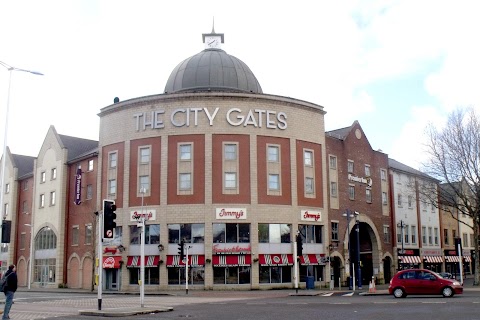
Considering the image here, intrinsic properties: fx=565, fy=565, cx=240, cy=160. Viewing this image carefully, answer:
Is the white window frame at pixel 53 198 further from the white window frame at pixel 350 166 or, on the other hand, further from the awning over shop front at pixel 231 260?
the white window frame at pixel 350 166

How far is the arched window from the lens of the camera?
60525 millimetres

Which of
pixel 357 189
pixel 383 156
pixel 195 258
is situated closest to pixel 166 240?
pixel 195 258

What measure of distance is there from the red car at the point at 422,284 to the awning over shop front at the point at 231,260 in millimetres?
16652

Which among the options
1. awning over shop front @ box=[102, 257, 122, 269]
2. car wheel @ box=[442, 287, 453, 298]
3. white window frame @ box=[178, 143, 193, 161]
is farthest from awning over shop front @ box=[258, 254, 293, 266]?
car wheel @ box=[442, 287, 453, 298]

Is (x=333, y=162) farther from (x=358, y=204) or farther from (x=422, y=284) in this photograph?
(x=422, y=284)

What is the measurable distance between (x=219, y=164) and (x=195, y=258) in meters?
8.47

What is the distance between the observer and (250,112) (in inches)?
2015

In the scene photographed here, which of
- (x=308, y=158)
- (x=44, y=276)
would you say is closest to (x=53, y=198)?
(x=44, y=276)

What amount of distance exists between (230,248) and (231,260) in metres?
1.02

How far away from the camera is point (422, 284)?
33406 millimetres

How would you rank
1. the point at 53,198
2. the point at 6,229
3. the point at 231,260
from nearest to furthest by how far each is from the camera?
1. the point at 6,229
2. the point at 231,260
3. the point at 53,198

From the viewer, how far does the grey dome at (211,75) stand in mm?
56188

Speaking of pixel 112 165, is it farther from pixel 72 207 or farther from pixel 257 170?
pixel 257 170

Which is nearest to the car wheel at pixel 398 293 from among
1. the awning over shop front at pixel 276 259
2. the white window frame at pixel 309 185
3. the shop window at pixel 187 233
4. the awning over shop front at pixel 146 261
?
the awning over shop front at pixel 276 259
